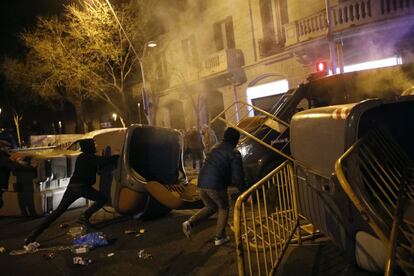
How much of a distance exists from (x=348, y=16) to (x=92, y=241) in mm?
10967

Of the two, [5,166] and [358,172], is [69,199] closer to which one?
[5,166]

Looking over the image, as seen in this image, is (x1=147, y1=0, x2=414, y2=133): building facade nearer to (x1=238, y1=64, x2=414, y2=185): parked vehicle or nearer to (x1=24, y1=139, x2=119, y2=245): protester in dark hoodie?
(x1=238, y1=64, x2=414, y2=185): parked vehicle

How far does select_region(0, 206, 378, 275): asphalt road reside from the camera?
4.09 m

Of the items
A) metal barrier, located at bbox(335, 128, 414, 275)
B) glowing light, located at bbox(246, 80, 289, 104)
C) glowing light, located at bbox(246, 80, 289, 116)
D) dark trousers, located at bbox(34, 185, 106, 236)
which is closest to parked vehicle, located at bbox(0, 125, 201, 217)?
dark trousers, located at bbox(34, 185, 106, 236)

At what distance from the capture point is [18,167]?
6.83 m

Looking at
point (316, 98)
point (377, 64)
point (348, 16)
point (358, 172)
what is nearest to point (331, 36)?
point (348, 16)

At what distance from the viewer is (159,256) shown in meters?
4.80

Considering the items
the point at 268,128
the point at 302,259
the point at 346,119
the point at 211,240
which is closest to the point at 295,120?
the point at 346,119

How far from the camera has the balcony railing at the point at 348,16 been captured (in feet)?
38.4

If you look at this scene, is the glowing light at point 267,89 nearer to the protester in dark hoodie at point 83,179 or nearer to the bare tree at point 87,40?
the bare tree at point 87,40

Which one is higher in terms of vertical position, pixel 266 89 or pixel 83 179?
pixel 266 89

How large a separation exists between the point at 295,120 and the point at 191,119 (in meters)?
19.2

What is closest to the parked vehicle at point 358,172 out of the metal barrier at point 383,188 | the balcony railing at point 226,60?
the metal barrier at point 383,188

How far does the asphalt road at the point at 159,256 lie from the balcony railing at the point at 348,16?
9368mm
